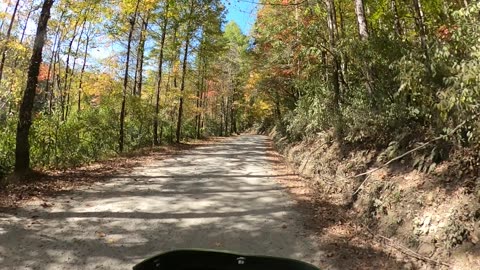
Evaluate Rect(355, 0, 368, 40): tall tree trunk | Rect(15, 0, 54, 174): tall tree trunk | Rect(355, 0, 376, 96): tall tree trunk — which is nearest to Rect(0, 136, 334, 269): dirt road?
Rect(15, 0, 54, 174): tall tree trunk

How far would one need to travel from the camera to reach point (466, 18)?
4.95 metres

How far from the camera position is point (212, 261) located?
2.26 metres

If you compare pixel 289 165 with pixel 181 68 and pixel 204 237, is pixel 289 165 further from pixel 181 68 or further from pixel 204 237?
pixel 181 68

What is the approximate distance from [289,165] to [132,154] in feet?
21.5

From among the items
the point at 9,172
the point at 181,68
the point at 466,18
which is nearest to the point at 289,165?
the point at 9,172

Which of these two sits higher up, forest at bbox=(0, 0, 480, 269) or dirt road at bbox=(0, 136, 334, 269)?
forest at bbox=(0, 0, 480, 269)

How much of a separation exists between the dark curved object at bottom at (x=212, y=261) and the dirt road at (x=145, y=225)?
9.80ft

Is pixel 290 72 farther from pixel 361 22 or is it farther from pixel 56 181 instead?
pixel 56 181

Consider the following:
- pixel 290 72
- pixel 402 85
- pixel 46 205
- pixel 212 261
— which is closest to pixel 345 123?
pixel 402 85

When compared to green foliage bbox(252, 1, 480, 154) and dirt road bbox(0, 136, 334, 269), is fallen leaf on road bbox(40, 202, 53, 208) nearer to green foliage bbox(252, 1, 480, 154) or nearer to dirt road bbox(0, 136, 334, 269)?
dirt road bbox(0, 136, 334, 269)

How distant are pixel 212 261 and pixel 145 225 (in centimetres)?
451

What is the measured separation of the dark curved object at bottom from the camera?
7.18 ft

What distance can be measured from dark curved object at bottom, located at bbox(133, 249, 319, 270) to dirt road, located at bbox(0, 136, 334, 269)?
9.80 ft

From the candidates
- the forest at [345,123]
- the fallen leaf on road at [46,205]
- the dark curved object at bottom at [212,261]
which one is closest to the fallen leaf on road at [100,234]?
the forest at [345,123]
